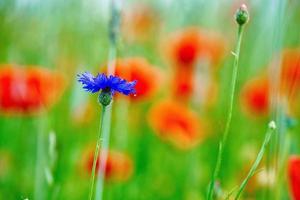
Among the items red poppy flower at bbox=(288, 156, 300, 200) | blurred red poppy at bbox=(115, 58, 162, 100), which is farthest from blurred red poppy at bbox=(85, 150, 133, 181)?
red poppy flower at bbox=(288, 156, 300, 200)

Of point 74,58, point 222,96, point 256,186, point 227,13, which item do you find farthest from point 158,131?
point 227,13

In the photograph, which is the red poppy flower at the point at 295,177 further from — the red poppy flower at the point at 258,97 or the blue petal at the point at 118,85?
the red poppy flower at the point at 258,97

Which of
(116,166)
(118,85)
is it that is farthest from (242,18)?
(116,166)

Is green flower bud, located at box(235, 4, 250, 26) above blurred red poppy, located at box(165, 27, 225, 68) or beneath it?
beneath

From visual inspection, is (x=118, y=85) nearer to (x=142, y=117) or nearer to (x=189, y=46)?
(x=189, y=46)

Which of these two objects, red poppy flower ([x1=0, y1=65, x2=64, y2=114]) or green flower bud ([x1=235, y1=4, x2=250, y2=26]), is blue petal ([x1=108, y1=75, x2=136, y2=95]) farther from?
red poppy flower ([x1=0, y1=65, x2=64, y2=114])

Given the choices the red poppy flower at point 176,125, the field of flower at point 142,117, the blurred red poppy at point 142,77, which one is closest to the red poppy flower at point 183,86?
the field of flower at point 142,117
